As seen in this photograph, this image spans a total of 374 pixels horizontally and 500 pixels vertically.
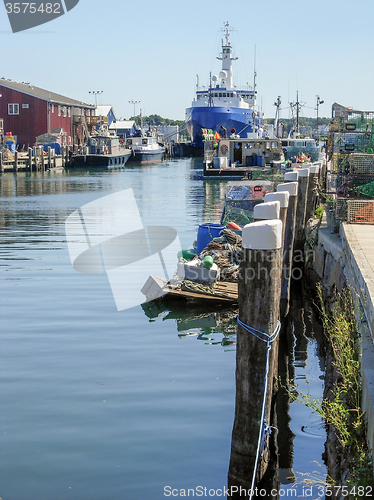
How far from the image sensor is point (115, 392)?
7.87 meters

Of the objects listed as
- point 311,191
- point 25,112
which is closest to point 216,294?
point 311,191

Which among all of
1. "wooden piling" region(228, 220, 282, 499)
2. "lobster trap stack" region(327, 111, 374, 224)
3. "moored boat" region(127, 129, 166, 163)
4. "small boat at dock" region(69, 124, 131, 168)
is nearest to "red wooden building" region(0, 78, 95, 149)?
"small boat at dock" region(69, 124, 131, 168)

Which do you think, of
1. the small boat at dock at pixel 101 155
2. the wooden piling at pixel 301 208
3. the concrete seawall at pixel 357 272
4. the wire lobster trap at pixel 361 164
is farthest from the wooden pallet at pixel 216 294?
the small boat at dock at pixel 101 155

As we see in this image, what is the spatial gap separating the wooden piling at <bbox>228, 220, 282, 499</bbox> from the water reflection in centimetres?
446

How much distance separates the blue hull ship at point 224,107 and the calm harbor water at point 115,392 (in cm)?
6739

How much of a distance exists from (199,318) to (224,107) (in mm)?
73683

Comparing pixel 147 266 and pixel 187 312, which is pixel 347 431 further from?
pixel 147 266

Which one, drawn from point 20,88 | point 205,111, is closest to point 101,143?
point 20,88

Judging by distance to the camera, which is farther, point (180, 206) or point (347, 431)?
point (180, 206)

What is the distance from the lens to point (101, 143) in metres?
71.2

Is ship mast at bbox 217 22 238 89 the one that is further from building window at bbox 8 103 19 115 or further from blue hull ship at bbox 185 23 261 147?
building window at bbox 8 103 19 115

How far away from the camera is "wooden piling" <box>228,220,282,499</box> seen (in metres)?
5.11

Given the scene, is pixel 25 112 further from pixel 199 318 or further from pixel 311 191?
pixel 199 318

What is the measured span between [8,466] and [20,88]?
63845 millimetres
